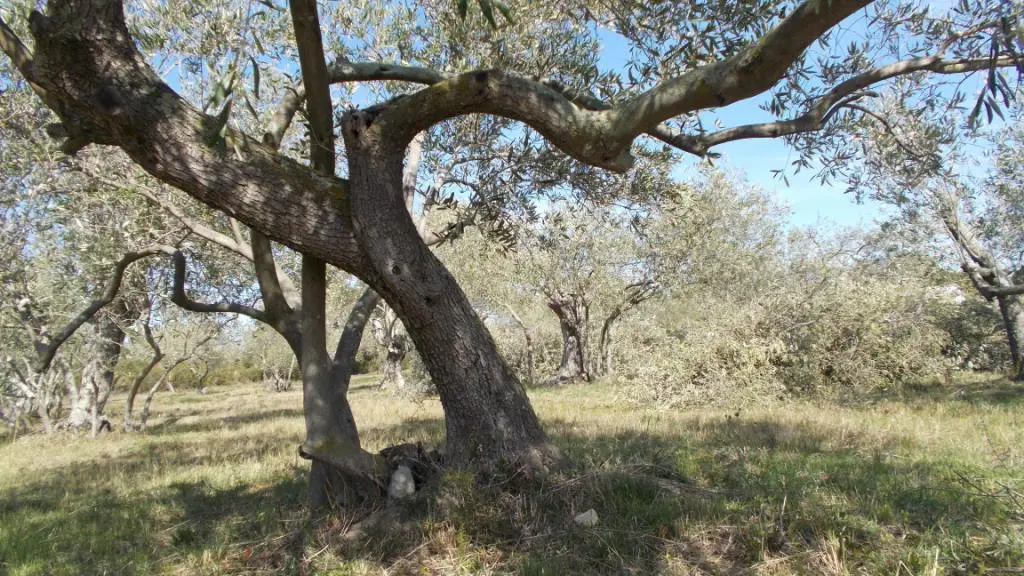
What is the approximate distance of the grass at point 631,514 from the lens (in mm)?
3404

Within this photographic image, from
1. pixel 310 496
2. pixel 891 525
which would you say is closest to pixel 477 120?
pixel 310 496

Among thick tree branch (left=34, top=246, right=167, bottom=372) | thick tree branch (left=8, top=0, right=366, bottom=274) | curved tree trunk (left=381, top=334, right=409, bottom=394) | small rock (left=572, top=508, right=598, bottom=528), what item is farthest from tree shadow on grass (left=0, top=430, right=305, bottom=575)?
curved tree trunk (left=381, top=334, right=409, bottom=394)

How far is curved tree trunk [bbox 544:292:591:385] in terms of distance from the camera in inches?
869

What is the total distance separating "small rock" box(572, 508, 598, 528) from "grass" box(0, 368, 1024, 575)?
0.06 m

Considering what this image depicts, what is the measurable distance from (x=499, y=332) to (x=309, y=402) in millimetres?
24000

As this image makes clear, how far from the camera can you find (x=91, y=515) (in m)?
5.86

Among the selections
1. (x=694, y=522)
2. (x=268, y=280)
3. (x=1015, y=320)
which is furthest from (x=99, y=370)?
(x=1015, y=320)

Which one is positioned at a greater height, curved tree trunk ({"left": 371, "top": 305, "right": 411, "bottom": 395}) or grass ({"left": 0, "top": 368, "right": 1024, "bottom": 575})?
curved tree trunk ({"left": 371, "top": 305, "right": 411, "bottom": 395})

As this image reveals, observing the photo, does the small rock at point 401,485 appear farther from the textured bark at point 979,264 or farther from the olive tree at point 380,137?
the textured bark at point 979,264

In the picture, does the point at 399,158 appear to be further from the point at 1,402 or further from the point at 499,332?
the point at 499,332

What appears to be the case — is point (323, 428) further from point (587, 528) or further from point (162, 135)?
point (162, 135)

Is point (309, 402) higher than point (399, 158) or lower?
lower

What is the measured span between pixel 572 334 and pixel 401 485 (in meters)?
18.8

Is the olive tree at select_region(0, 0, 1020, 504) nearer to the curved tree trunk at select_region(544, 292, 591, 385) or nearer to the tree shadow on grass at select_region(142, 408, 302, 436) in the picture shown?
the tree shadow on grass at select_region(142, 408, 302, 436)
